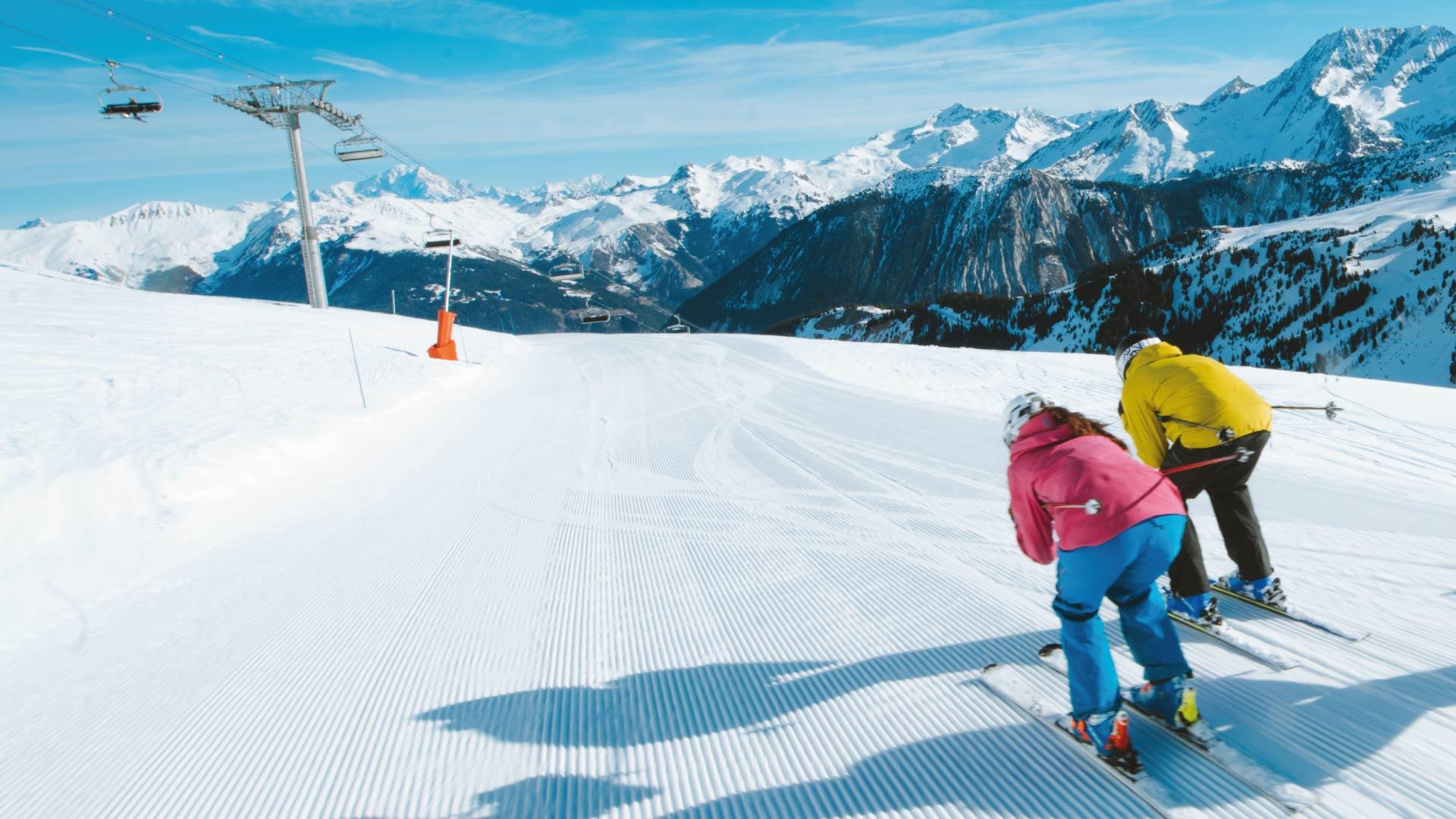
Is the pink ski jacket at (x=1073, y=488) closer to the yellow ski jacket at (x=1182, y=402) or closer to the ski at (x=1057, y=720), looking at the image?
Answer: the ski at (x=1057, y=720)

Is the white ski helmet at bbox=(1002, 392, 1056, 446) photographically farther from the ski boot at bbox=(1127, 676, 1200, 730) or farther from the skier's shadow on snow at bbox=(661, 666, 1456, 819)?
the skier's shadow on snow at bbox=(661, 666, 1456, 819)

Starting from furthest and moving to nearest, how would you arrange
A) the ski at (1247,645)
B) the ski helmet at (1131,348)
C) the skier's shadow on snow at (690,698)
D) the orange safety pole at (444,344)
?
the orange safety pole at (444,344), the ski helmet at (1131,348), the ski at (1247,645), the skier's shadow on snow at (690,698)

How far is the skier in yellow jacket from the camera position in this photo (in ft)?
12.6

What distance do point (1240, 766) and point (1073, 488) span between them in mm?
1302

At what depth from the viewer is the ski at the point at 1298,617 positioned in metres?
3.78

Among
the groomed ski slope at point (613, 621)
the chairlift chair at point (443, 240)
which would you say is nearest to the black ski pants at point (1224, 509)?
the groomed ski slope at point (613, 621)

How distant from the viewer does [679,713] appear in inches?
138

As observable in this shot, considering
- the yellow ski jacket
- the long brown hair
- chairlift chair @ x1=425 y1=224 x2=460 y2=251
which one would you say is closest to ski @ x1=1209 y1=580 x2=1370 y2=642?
the yellow ski jacket

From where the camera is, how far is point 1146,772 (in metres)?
2.86

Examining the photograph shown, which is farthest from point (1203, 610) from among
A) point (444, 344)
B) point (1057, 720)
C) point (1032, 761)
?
point (444, 344)

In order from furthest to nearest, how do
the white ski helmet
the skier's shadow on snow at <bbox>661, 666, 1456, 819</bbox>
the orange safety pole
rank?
the orange safety pole, the white ski helmet, the skier's shadow on snow at <bbox>661, 666, 1456, 819</bbox>

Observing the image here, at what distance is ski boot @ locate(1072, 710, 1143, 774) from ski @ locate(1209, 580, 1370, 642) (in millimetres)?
1876

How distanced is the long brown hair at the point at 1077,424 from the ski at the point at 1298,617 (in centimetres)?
201

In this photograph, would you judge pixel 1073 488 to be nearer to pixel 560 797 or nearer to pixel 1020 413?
pixel 1020 413
